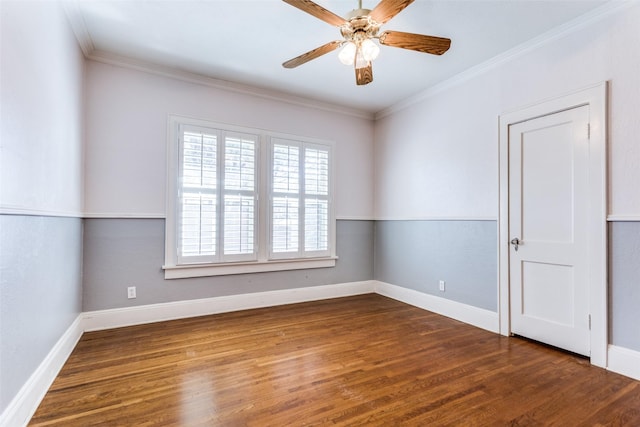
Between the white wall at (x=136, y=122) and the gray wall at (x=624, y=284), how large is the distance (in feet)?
11.6

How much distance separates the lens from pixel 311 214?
4.31 m

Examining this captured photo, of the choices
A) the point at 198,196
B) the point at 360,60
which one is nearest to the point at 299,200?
the point at 198,196

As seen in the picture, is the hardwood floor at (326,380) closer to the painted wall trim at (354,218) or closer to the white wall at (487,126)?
the white wall at (487,126)

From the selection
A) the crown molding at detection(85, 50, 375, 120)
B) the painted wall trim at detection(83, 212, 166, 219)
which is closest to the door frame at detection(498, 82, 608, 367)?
the crown molding at detection(85, 50, 375, 120)

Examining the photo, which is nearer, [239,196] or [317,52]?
[317,52]

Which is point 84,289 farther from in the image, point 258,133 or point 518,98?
point 518,98

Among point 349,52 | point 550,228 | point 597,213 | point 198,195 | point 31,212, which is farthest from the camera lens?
point 198,195

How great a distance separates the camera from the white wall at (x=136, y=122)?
3.14 m

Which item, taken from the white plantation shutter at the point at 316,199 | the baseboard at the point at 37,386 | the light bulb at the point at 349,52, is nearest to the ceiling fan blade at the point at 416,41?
the light bulb at the point at 349,52

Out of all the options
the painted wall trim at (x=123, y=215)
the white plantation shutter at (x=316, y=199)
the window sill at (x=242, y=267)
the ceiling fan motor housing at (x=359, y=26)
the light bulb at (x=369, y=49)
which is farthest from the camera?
the white plantation shutter at (x=316, y=199)

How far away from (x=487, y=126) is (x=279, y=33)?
2.26 metres

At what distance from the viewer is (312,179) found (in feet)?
14.2

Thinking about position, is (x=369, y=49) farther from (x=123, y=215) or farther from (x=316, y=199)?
(x=123, y=215)

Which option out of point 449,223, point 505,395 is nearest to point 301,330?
point 505,395
